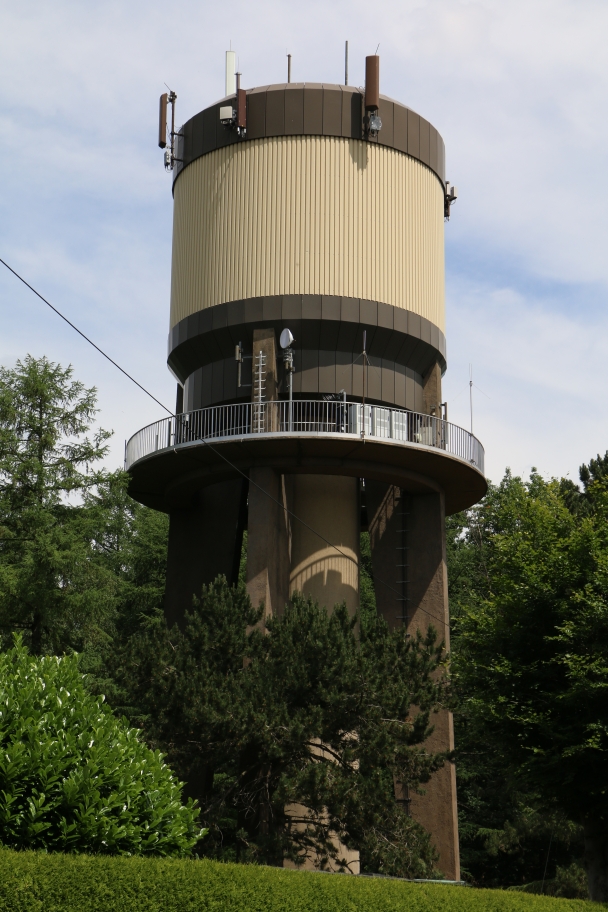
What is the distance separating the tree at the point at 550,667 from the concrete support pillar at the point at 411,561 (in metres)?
3.51

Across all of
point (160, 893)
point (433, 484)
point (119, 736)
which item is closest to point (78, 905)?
point (160, 893)

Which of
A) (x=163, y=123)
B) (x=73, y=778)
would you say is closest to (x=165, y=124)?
(x=163, y=123)

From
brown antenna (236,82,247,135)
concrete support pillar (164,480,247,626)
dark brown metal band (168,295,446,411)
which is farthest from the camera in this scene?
concrete support pillar (164,480,247,626)

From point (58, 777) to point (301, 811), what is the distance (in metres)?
14.0

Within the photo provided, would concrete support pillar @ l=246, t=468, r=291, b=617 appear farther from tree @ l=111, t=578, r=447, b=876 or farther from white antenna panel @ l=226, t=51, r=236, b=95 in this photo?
white antenna panel @ l=226, t=51, r=236, b=95

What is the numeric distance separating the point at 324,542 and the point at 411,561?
7.18ft

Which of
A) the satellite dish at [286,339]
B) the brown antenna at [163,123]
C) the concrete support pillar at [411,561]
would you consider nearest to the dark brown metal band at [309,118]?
the brown antenna at [163,123]

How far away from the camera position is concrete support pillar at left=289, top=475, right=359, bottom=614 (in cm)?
2612

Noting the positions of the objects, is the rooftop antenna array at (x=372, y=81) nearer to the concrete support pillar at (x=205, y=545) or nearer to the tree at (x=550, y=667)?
the concrete support pillar at (x=205, y=545)

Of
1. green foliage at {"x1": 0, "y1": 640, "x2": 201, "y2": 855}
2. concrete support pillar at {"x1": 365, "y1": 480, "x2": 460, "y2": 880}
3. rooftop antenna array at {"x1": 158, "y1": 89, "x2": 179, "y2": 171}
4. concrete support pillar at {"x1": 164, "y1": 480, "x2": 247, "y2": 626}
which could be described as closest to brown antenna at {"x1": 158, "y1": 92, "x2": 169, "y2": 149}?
rooftop antenna array at {"x1": 158, "y1": 89, "x2": 179, "y2": 171}

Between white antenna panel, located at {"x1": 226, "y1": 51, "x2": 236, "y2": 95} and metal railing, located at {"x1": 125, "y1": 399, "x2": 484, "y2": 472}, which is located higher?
white antenna panel, located at {"x1": 226, "y1": 51, "x2": 236, "y2": 95}

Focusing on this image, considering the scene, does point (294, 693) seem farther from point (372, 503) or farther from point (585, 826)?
point (372, 503)

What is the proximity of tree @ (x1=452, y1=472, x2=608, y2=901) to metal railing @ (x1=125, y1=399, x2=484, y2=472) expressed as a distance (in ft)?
12.1

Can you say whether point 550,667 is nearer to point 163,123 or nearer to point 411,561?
point 411,561
